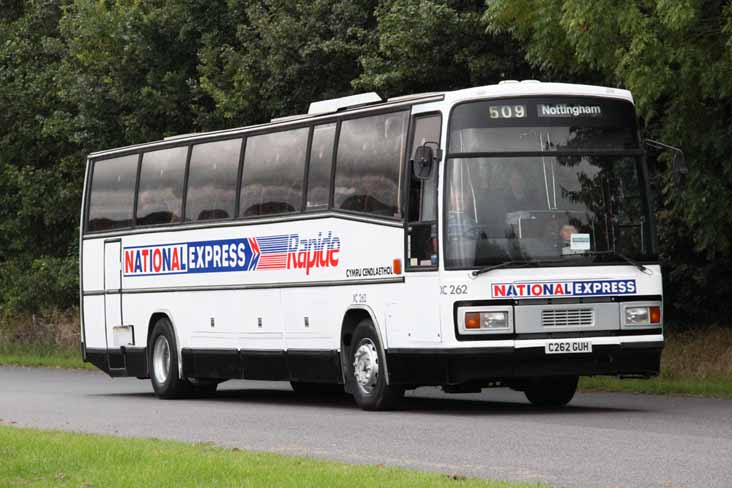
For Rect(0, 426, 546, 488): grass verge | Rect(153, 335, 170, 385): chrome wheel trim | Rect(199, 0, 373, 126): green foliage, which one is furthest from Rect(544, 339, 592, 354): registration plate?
Rect(199, 0, 373, 126): green foliage

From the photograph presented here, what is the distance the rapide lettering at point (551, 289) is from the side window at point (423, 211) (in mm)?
821

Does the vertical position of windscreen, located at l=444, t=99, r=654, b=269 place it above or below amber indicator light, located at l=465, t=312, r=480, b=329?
above

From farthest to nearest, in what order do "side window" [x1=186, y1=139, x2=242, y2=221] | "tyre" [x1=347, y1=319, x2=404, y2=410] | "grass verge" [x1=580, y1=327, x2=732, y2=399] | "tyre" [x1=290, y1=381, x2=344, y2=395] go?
"tyre" [x1=290, y1=381, x2=344, y2=395], "side window" [x1=186, y1=139, x2=242, y2=221], "grass verge" [x1=580, y1=327, x2=732, y2=399], "tyre" [x1=347, y1=319, x2=404, y2=410]

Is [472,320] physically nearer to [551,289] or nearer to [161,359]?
[551,289]

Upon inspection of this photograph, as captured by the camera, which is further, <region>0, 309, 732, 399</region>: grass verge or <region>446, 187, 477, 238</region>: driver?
<region>0, 309, 732, 399</region>: grass verge

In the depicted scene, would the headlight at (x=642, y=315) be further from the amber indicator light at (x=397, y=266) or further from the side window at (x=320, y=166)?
the side window at (x=320, y=166)

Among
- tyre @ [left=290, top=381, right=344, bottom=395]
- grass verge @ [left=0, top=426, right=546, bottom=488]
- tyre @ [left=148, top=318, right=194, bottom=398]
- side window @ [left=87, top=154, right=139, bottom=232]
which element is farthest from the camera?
side window @ [left=87, top=154, right=139, bottom=232]

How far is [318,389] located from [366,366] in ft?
18.8

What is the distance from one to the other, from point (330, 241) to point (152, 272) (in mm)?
5081

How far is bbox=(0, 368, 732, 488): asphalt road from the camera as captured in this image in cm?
1293

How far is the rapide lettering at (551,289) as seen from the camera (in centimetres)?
1844

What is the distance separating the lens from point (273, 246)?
22.1 meters

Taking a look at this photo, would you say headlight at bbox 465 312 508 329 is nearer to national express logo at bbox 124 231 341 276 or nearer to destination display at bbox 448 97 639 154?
destination display at bbox 448 97 639 154

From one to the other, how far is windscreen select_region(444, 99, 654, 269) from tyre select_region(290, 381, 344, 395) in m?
7.04
